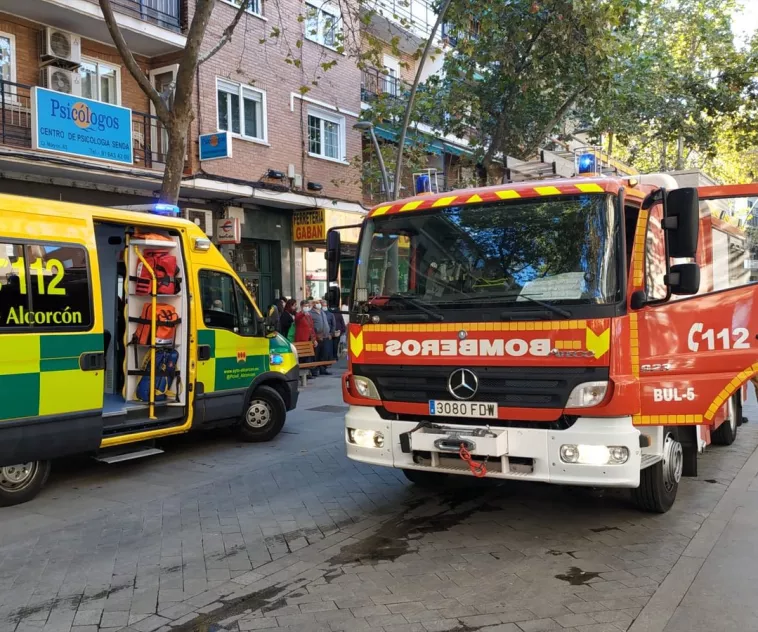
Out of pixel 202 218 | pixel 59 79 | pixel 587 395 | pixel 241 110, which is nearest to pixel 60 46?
pixel 59 79

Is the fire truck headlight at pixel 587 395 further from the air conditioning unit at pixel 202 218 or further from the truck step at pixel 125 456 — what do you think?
the air conditioning unit at pixel 202 218

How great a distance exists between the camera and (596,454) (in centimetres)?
448

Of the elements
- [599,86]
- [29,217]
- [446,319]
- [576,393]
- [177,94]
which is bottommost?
[576,393]

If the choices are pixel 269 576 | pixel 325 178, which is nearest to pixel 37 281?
pixel 269 576

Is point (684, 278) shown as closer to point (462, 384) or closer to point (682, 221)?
point (682, 221)

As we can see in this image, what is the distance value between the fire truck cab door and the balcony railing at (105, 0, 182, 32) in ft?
41.7

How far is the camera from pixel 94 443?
251 inches

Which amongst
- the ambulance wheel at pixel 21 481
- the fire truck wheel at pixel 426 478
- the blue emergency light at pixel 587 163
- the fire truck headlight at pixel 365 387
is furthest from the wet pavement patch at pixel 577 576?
the ambulance wheel at pixel 21 481

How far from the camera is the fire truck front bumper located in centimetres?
446

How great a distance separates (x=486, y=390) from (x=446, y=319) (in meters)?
0.58

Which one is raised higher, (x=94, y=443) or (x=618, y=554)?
(x=94, y=443)

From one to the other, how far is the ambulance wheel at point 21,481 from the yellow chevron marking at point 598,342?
15.5ft

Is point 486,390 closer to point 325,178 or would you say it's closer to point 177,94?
point 177,94

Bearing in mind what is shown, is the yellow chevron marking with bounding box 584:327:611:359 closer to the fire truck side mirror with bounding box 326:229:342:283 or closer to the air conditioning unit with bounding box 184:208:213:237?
the fire truck side mirror with bounding box 326:229:342:283
